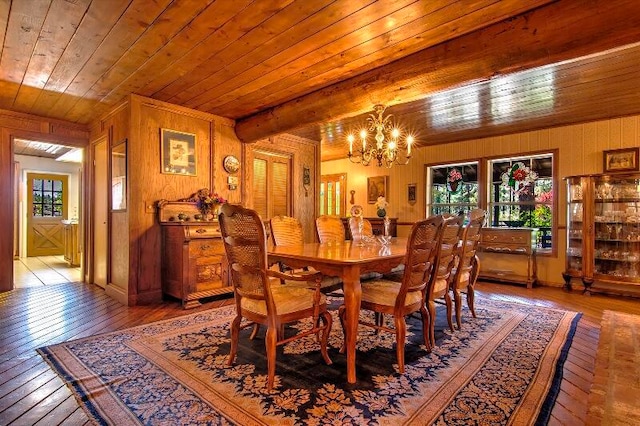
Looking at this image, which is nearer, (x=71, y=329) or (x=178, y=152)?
(x=71, y=329)

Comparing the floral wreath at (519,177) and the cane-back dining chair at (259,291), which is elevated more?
the floral wreath at (519,177)

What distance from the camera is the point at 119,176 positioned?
4262 millimetres

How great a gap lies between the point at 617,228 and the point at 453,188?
2398 millimetres

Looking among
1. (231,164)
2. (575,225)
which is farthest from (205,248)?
(575,225)

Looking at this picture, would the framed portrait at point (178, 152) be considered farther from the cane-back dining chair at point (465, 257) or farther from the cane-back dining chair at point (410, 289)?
the cane-back dining chair at point (465, 257)

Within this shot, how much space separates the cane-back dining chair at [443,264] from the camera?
2521 mm

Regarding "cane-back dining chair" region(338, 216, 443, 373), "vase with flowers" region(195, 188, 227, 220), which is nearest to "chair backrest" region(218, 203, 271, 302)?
"cane-back dining chair" region(338, 216, 443, 373)

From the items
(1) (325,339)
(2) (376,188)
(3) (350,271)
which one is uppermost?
(2) (376,188)

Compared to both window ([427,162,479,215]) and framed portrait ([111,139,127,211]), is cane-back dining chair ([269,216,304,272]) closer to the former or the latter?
framed portrait ([111,139,127,211])

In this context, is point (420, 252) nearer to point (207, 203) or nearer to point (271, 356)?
point (271, 356)

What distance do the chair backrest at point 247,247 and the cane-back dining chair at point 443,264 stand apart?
125cm

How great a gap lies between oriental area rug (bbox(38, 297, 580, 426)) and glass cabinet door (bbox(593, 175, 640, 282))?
2240mm

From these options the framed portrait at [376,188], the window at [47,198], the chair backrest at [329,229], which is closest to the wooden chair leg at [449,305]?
the chair backrest at [329,229]

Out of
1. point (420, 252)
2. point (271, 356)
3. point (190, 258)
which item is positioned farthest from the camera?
point (190, 258)
